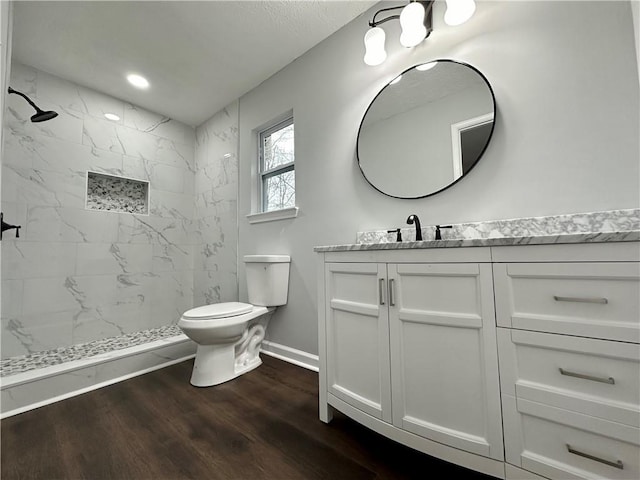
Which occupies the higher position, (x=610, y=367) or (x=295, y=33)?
(x=295, y=33)

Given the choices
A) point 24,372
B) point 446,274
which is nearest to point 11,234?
point 24,372

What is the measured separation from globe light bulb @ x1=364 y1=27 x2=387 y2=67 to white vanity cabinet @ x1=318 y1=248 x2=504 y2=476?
117cm

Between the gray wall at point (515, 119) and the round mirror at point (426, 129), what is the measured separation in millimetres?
58

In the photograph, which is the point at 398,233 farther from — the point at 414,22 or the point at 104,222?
the point at 104,222

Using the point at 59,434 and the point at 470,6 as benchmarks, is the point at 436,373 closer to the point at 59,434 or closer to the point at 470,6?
the point at 470,6

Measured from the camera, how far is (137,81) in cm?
230

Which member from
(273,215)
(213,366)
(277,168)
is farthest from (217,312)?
(277,168)

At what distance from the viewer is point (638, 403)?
622mm

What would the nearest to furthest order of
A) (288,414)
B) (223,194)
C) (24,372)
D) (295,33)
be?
(288,414)
(24,372)
(295,33)
(223,194)

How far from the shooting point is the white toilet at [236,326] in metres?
1.60

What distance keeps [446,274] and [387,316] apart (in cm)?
28

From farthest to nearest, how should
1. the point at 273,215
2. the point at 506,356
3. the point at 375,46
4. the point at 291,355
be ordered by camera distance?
the point at 273,215, the point at 291,355, the point at 375,46, the point at 506,356

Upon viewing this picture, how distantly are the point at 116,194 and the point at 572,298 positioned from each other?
131 inches

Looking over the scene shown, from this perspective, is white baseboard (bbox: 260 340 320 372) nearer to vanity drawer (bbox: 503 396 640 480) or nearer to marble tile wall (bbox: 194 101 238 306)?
marble tile wall (bbox: 194 101 238 306)
